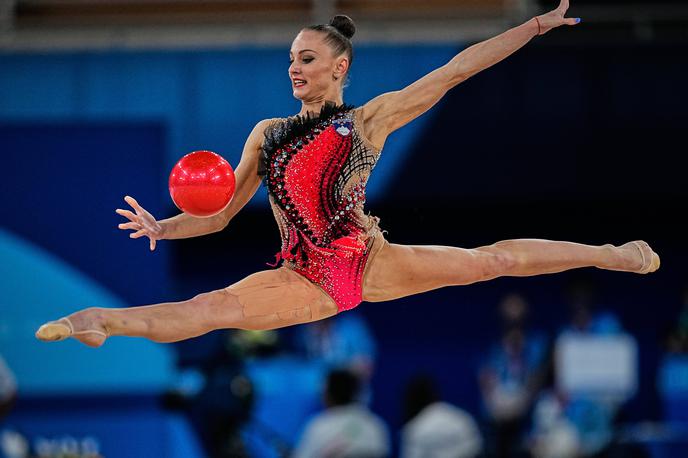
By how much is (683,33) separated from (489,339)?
358cm

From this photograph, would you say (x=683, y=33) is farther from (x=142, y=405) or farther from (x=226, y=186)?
(x=226, y=186)

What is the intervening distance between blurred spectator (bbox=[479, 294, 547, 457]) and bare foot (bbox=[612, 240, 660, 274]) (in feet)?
14.1

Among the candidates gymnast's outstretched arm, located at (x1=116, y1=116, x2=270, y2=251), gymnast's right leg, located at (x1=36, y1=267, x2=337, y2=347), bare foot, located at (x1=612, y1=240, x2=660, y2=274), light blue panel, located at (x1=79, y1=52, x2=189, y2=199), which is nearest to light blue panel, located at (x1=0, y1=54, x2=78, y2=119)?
light blue panel, located at (x1=79, y1=52, x2=189, y2=199)

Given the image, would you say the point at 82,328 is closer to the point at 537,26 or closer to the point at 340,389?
the point at 537,26

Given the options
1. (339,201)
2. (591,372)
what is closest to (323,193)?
(339,201)

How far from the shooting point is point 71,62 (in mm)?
9453

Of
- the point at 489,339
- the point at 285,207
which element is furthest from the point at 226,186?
the point at 489,339

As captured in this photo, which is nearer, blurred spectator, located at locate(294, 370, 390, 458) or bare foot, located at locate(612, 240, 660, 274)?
bare foot, located at locate(612, 240, 660, 274)

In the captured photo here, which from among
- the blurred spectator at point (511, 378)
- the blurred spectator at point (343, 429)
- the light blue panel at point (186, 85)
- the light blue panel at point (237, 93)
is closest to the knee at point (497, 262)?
the blurred spectator at point (343, 429)

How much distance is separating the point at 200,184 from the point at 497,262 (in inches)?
53.3

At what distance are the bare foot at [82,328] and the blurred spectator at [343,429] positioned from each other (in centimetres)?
312

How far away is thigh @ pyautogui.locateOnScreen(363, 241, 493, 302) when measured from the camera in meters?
4.55

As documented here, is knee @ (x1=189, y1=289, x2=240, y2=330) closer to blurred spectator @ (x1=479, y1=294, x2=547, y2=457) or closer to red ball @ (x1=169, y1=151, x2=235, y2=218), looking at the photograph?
red ball @ (x1=169, y1=151, x2=235, y2=218)

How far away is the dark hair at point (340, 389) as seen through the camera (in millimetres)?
6980
